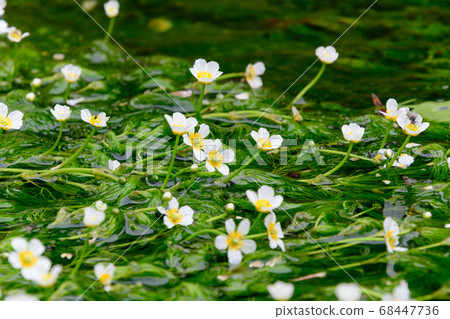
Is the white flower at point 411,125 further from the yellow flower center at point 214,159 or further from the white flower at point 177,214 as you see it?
the white flower at point 177,214

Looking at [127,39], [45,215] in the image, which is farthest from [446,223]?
[127,39]

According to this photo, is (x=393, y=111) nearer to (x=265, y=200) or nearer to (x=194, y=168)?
(x=265, y=200)

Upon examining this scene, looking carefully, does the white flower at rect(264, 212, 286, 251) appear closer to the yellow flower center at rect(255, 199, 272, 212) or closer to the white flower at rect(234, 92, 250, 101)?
the yellow flower center at rect(255, 199, 272, 212)

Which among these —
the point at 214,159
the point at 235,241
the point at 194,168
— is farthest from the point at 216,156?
the point at 235,241

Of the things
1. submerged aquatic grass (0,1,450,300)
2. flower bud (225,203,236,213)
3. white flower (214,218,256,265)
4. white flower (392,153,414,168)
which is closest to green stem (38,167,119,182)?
submerged aquatic grass (0,1,450,300)

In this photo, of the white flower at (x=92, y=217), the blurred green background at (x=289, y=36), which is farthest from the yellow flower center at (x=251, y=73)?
the white flower at (x=92, y=217)
